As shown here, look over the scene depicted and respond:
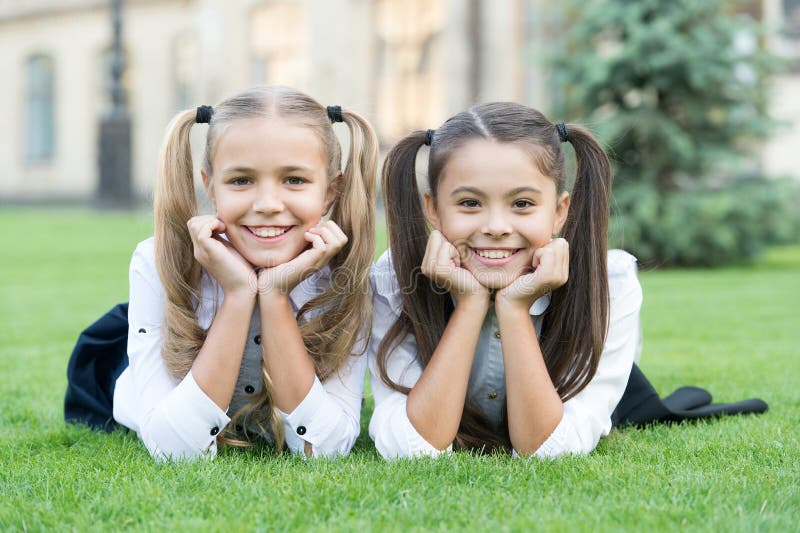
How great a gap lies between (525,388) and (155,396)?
1.00 m

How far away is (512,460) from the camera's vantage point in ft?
8.13

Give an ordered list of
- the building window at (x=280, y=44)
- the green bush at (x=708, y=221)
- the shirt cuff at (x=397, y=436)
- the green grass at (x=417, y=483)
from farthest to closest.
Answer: the building window at (x=280, y=44)
the green bush at (x=708, y=221)
the shirt cuff at (x=397, y=436)
the green grass at (x=417, y=483)

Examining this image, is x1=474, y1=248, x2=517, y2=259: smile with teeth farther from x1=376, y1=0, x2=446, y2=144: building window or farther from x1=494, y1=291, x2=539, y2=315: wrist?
x1=376, y1=0, x2=446, y2=144: building window

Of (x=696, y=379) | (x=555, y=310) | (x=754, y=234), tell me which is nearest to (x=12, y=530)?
(x=555, y=310)

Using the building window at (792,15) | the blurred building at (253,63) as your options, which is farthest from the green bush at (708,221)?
the building window at (792,15)

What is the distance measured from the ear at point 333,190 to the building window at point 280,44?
658 inches

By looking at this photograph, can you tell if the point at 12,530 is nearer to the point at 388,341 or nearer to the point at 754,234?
the point at 388,341

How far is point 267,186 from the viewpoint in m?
2.59

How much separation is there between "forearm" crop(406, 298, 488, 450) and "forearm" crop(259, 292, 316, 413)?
11.8 inches

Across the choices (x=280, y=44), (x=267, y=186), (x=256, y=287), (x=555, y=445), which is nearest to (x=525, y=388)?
(x=555, y=445)

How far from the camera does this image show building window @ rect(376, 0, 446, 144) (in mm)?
17219

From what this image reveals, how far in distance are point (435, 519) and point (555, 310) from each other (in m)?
0.94

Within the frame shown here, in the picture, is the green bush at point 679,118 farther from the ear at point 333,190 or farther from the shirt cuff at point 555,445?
the shirt cuff at point 555,445

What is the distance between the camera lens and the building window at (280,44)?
63.9ft
